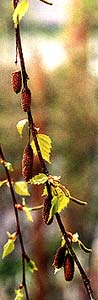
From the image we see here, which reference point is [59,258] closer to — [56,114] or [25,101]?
[25,101]

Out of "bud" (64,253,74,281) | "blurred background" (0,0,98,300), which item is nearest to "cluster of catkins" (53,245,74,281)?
"bud" (64,253,74,281)

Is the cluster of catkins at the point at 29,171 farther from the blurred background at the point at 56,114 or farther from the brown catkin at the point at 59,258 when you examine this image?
the blurred background at the point at 56,114

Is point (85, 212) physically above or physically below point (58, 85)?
below

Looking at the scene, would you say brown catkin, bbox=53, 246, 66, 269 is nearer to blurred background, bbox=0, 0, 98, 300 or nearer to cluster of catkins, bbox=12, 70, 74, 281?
cluster of catkins, bbox=12, 70, 74, 281

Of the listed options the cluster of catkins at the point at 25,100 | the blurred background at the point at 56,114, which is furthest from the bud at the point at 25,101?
the blurred background at the point at 56,114

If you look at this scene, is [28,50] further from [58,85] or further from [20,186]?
[20,186]

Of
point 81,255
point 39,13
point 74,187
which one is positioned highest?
point 39,13

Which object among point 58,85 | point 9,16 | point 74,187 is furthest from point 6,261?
point 9,16
